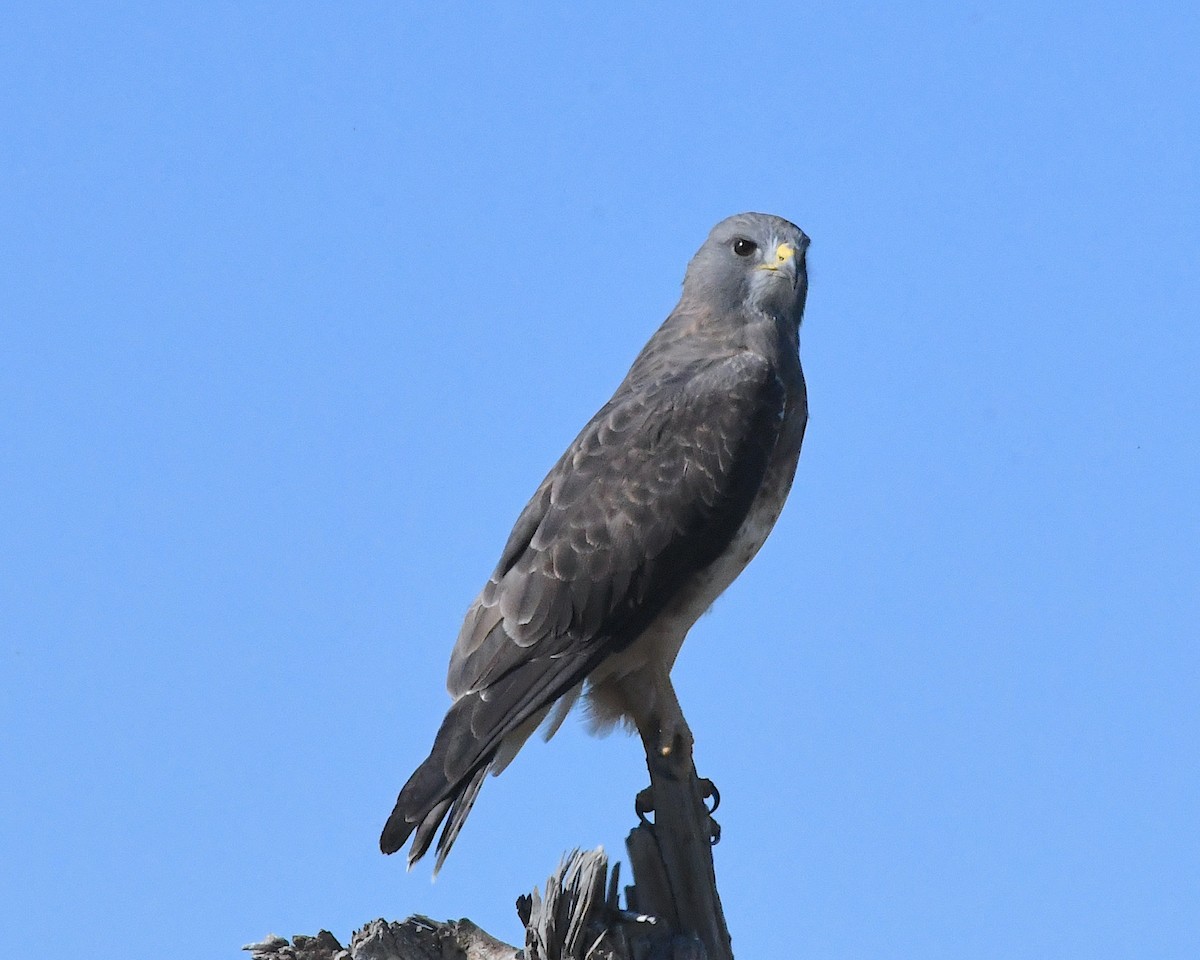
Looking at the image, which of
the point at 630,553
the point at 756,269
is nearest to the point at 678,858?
the point at 630,553

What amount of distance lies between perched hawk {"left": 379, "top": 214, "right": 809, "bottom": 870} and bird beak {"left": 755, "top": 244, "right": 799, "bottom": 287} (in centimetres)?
39

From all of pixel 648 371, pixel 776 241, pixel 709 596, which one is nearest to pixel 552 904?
pixel 709 596

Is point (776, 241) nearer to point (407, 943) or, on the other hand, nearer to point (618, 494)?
point (618, 494)

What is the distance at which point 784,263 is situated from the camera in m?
8.77

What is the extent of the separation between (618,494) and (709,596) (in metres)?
0.66

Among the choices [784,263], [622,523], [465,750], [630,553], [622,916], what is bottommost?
[622,916]

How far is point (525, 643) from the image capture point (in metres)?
7.64

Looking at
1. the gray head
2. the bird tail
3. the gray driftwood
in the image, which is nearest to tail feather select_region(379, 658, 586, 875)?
the bird tail

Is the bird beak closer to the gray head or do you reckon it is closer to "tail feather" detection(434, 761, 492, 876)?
the gray head

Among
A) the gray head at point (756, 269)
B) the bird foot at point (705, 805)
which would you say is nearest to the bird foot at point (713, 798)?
the bird foot at point (705, 805)

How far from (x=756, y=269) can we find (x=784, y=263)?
0.15 m

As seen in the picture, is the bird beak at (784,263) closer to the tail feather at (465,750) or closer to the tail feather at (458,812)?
the tail feather at (465,750)

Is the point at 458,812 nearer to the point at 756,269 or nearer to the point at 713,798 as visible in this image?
the point at 713,798

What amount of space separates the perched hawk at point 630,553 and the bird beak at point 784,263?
0.39 metres
